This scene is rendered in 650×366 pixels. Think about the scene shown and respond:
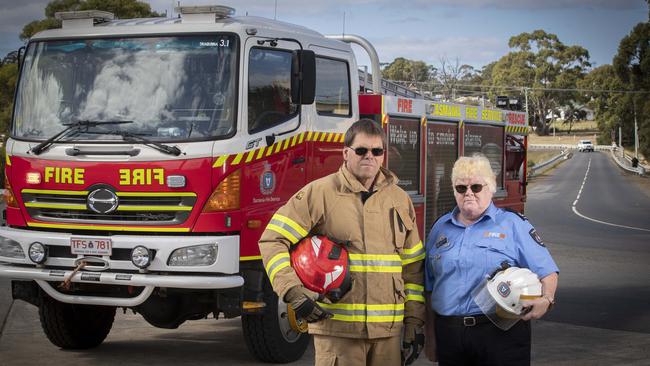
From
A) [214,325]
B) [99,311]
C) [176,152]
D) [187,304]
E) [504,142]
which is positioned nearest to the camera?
[176,152]

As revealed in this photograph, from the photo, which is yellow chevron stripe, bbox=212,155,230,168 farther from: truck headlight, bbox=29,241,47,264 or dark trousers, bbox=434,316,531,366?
dark trousers, bbox=434,316,531,366

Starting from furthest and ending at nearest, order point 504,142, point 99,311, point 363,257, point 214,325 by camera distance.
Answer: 1. point 504,142
2. point 214,325
3. point 99,311
4. point 363,257

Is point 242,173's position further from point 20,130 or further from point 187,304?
point 20,130

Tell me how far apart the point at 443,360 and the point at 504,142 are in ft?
25.9

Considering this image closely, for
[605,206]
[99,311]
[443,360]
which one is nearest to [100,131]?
[99,311]

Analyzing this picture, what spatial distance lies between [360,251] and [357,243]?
0.04m

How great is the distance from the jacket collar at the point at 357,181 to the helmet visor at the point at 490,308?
64 cm

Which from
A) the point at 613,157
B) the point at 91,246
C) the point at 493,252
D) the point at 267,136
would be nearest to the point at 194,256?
the point at 91,246

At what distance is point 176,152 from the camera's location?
7.27 m

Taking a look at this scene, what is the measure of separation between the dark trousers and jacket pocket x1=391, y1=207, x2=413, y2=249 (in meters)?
0.41

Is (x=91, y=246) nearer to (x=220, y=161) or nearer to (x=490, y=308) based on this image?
(x=220, y=161)

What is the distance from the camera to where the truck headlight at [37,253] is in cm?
748

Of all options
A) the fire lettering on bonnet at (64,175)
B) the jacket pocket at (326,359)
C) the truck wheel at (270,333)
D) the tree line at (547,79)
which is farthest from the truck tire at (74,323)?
the tree line at (547,79)

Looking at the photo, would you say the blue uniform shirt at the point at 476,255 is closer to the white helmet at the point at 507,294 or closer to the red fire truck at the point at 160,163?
the white helmet at the point at 507,294
